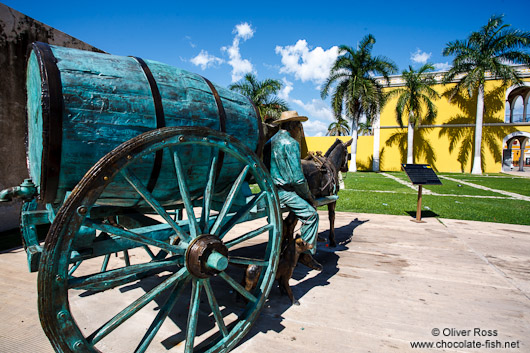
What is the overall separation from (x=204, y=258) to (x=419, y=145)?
27.2 m

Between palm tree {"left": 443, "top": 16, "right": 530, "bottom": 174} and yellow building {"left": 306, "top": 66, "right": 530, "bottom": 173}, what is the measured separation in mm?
1485

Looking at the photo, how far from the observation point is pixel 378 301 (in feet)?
10.3

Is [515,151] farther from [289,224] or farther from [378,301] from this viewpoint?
[378,301]

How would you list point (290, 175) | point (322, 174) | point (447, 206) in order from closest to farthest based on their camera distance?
1. point (290, 175)
2. point (322, 174)
3. point (447, 206)

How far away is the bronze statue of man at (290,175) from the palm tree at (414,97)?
2232cm

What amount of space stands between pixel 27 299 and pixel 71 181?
2065 millimetres

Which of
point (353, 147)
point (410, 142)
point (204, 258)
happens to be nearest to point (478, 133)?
point (410, 142)

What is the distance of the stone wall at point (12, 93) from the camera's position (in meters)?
5.41

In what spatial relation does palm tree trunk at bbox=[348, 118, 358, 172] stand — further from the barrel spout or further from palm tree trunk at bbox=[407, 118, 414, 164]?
the barrel spout

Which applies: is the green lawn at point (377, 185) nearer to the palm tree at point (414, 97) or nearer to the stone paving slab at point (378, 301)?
the stone paving slab at point (378, 301)

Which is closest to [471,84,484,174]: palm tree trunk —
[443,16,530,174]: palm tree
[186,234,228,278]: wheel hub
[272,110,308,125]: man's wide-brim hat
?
[443,16,530,174]: palm tree

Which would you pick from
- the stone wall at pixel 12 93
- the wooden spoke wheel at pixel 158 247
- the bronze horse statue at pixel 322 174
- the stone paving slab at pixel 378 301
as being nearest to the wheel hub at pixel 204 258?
the wooden spoke wheel at pixel 158 247

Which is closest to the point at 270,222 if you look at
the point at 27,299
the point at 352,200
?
the point at 27,299

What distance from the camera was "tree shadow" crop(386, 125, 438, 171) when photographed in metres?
25.3
